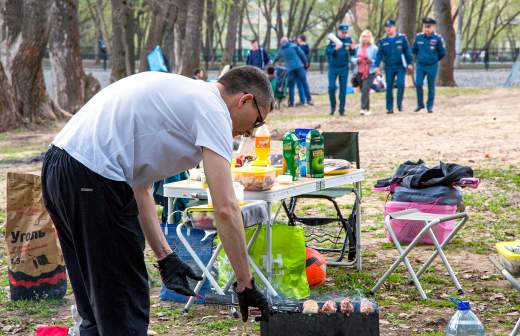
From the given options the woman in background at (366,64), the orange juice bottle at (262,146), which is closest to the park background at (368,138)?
the woman in background at (366,64)

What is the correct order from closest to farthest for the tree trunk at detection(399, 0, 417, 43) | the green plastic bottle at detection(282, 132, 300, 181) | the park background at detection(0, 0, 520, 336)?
the park background at detection(0, 0, 520, 336)
the green plastic bottle at detection(282, 132, 300, 181)
the tree trunk at detection(399, 0, 417, 43)

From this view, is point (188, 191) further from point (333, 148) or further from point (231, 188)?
point (231, 188)

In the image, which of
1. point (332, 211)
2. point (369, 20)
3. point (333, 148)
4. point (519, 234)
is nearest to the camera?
point (333, 148)

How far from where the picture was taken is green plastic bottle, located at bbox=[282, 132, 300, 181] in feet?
20.2

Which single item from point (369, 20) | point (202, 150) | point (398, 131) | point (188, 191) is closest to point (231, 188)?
point (202, 150)

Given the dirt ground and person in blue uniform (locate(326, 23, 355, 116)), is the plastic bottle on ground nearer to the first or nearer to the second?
the dirt ground

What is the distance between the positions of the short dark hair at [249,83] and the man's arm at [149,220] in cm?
54

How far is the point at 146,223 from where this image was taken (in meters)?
3.85

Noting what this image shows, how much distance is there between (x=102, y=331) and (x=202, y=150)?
82cm

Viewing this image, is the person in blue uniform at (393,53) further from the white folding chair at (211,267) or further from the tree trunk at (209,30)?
the tree trunk at (209,30)

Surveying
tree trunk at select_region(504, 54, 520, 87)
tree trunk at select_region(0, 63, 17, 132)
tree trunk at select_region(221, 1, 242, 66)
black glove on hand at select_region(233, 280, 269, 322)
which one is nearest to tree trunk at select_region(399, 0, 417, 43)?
tree trunk at select_region(504, 54, 520, 87)

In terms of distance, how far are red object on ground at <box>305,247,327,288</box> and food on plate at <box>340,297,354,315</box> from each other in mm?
1756

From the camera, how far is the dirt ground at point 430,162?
18.6ft

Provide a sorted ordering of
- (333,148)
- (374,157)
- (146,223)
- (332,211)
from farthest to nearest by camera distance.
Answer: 1. (374,157)
2. (332,211)
3. (333,148)
4. (146,223)
